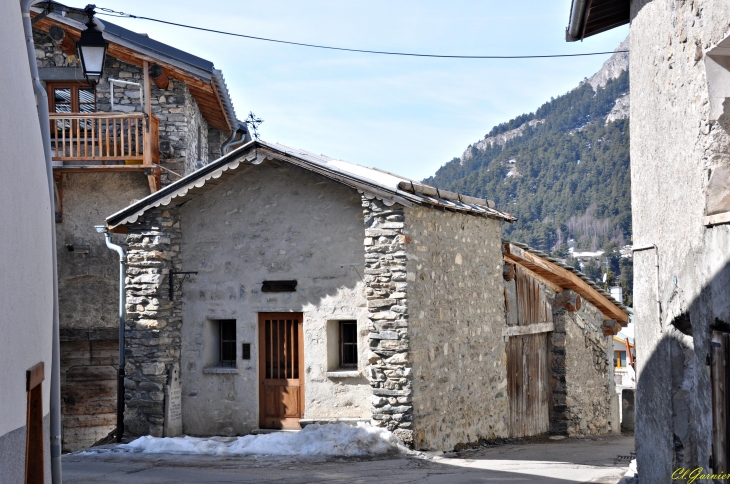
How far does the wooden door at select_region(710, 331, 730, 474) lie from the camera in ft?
15.0

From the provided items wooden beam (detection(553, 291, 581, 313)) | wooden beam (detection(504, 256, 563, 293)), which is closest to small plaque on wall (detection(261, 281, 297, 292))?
wooden beam (detection(504, 256, 563, 293))

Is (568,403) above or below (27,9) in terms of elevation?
below

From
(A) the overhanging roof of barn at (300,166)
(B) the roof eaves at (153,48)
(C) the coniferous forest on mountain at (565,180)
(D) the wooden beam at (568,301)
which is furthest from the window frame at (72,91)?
(C) the coniferous forest on mountain at (565,180)

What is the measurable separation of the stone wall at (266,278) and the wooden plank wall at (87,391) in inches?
187

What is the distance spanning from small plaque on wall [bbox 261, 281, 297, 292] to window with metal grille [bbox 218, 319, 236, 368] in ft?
2.81

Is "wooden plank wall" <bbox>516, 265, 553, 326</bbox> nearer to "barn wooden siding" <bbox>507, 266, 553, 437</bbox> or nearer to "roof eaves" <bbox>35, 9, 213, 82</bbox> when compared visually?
"barn wooden siding" <bbox>507, 266, 553, 437</bbox>

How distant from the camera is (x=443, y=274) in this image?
12.0m

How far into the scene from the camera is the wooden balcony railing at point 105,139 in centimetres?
1501

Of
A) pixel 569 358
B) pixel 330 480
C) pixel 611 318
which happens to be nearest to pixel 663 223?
pixel 330 480

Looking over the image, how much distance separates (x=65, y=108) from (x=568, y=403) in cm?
1144

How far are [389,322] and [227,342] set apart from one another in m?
2.85

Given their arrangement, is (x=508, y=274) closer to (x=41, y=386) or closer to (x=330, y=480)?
(x=330, y=480)

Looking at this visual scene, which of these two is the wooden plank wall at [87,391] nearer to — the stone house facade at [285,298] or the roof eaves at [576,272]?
the stone house facade at [285,298]

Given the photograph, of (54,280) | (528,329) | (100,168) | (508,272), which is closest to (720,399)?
(54,280)
